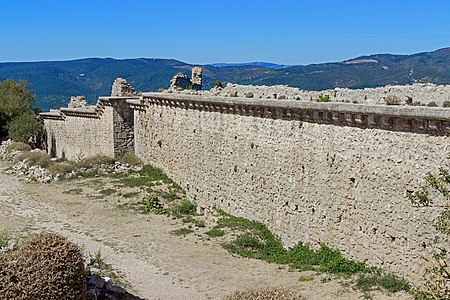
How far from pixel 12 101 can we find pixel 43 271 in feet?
88.1

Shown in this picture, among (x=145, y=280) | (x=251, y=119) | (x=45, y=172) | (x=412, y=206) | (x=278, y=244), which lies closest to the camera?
(x=412, y=206)

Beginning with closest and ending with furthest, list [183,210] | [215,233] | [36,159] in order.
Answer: [215,233], [183,210], [36,159]

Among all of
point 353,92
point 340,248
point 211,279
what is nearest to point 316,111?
point 353,92

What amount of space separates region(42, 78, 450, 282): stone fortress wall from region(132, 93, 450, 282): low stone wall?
2 centimetres

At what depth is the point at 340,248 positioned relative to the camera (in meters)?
11.1

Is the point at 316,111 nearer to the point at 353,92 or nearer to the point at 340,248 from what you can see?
the point at 353,92

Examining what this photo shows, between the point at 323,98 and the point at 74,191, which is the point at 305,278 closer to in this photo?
the point at 323,98

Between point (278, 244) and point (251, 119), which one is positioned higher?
point (251, 119)

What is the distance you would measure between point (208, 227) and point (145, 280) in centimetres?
370

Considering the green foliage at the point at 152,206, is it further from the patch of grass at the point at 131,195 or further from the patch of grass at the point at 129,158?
the patch of grass at the point at 129,158

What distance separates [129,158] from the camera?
21.4m

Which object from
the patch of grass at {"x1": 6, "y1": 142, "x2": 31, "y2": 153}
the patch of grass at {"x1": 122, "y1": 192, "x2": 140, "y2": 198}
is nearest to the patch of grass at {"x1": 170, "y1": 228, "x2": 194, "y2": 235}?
the patch of grass at {"x1": 122, "y1": 192, "x2": 140, "y2": 198}

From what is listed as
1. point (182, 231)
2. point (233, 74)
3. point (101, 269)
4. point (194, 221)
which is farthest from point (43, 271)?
point (233, 74)

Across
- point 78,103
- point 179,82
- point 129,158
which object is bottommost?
point 129,158
